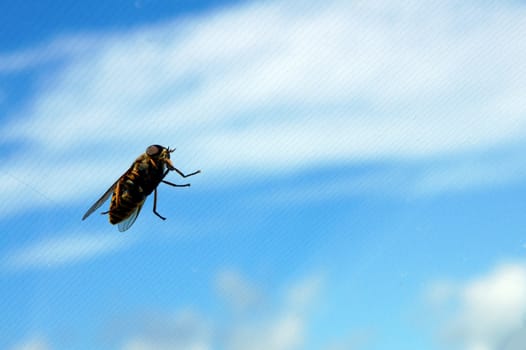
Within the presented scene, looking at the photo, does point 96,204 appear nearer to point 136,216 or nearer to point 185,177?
point 136,216

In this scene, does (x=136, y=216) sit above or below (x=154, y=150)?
below

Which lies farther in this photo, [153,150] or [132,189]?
[153,150]

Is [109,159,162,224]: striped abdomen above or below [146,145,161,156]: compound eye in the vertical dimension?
below

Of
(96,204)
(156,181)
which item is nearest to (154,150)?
(156,181)

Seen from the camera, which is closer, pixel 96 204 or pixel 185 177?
pixel 185 177

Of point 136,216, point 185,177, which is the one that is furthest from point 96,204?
point 185,177

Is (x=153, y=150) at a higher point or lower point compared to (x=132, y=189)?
higher

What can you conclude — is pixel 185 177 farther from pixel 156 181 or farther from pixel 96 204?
pixel 96 204

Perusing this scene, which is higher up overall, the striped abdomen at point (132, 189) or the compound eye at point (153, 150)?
the compound eye at point (153, 150)
